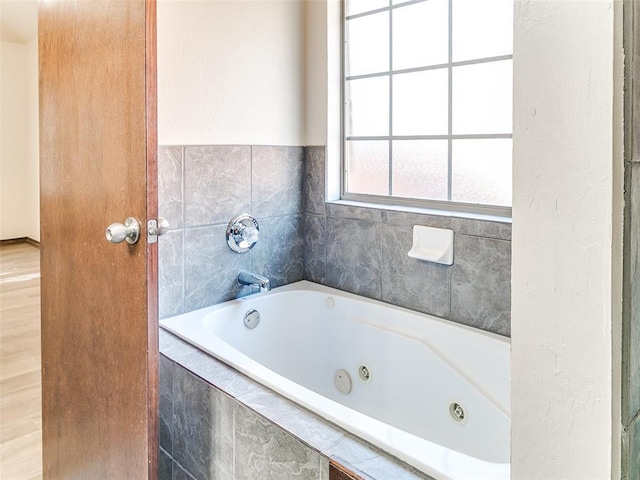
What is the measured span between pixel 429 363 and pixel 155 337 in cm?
110

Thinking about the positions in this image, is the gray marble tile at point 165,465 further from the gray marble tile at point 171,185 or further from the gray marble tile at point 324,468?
the gray marble tile at point 171,185

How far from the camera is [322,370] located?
7.42 ft

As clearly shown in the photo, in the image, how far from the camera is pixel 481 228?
5.96 feet

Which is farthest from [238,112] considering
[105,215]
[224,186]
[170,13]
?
[105,215]

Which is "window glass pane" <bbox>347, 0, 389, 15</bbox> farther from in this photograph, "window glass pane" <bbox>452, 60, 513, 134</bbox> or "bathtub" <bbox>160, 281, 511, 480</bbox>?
"bathtub" <bbox>160, 281, 511, 480</bbox>

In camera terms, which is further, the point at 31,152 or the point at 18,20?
the point at 31,152

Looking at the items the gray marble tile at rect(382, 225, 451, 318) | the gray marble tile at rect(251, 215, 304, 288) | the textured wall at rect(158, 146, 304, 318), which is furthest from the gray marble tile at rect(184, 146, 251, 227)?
the gray marble tile at rect(382, 225, 451, 318)

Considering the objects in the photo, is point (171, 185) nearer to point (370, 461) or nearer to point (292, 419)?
point (292, 419)

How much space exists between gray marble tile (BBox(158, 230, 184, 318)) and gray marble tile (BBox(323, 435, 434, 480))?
3.58ft

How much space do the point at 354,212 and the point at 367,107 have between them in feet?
1.70

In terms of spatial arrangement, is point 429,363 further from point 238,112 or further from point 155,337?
point 238,112

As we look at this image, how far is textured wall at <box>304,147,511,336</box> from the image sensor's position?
181 cm

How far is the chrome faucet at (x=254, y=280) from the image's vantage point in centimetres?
213

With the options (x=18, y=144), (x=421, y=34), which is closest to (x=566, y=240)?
(x=421, y=34)
